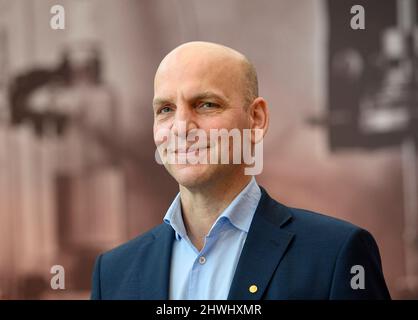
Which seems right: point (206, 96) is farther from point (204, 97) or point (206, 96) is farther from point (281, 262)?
point (281, 262)

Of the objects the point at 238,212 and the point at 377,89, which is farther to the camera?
the point at 377,89

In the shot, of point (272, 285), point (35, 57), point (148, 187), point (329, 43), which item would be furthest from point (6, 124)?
point (272, 285)

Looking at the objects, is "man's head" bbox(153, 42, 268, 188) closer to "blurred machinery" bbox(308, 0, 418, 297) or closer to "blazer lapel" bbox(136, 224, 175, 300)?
"blazer lapel" bbox(136, 224, 175, 300)

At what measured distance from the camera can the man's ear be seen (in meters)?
1.23

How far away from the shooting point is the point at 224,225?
1196 mm

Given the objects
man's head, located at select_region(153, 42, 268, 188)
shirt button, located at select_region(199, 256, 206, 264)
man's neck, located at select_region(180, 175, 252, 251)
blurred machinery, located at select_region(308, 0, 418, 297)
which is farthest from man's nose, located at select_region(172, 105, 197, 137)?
blurred machinery, located at select_region(308, 0, 418, 297)

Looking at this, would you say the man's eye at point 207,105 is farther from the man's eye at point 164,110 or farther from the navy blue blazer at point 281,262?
the navy blue blazer at point 281,262

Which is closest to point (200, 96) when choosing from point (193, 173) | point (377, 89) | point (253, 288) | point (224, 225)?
point (193, 173)

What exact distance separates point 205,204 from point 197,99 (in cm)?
20

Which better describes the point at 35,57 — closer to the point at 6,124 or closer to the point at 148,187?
the point at 6,124

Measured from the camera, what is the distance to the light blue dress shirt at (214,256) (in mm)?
1166

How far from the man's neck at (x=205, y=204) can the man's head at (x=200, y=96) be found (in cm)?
3

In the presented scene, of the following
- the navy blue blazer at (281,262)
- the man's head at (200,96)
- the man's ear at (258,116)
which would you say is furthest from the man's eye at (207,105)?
the navy blue blazer at (281,262)
